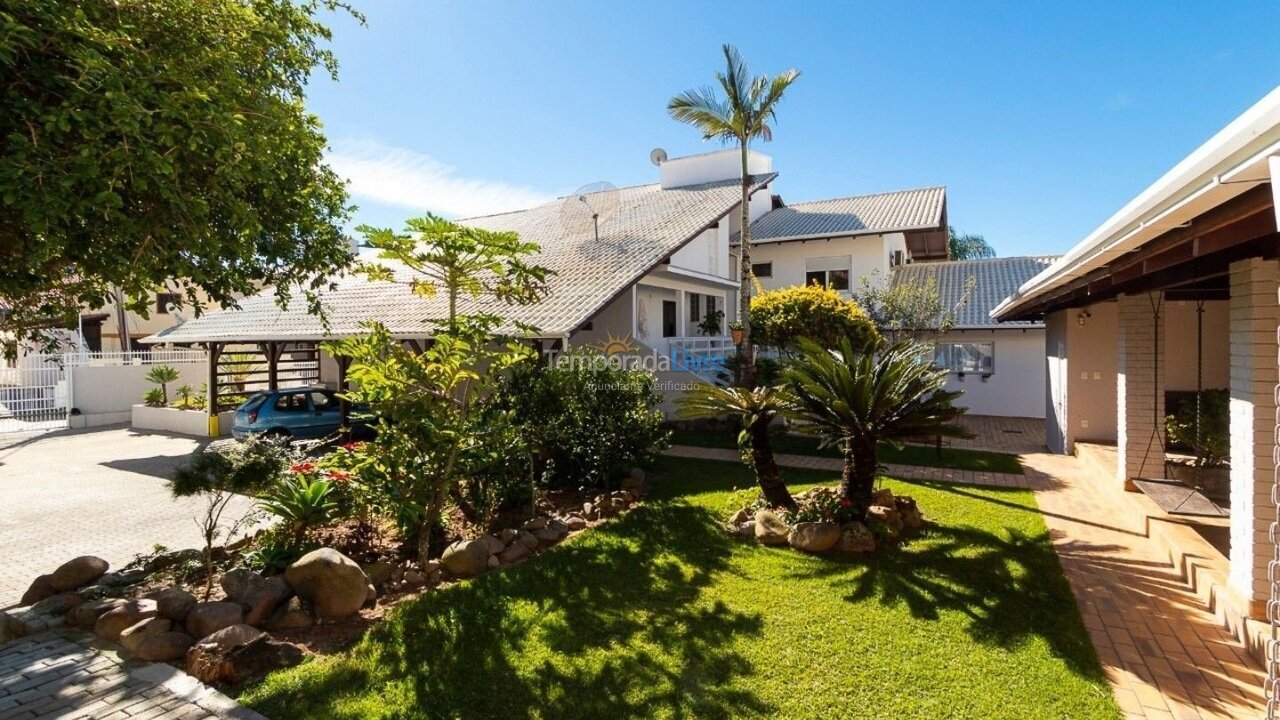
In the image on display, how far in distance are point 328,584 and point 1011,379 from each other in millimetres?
22781

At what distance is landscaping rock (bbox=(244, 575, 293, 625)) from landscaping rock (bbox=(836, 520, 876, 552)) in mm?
6143

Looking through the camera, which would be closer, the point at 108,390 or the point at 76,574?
the point at 76,574

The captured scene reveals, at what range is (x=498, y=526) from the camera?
867cm

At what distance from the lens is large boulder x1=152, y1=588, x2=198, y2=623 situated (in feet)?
18.3

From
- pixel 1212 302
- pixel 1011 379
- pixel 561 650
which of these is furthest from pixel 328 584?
pixel 1011 379

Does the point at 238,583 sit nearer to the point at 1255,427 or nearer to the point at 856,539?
the point at 856,539

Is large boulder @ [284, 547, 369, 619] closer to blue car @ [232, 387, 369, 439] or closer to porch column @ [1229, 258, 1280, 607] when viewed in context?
porch column @ [1229, 258, 1280, 607]

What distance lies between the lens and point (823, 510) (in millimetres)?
8039

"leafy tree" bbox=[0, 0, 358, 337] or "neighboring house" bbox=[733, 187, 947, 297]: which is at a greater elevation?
"neighboring house" bbox=[733, 187, 947, 297]

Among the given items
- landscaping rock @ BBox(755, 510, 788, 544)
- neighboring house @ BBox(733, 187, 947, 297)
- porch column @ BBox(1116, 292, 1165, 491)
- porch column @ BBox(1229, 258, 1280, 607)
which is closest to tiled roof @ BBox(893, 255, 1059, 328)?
neighboring house @ BBox(733, 187, 947, 297)

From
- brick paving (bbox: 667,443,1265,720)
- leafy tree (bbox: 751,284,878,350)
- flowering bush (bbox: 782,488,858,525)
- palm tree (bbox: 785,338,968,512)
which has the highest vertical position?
leafy tree (bbox: 751,284,878,350)

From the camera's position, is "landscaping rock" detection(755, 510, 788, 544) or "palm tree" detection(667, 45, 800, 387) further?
"palm tree" detection(667, 45, 800, 387)

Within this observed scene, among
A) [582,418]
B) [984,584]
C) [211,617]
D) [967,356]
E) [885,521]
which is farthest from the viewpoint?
[967,356]

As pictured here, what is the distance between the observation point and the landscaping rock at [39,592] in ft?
21.2
